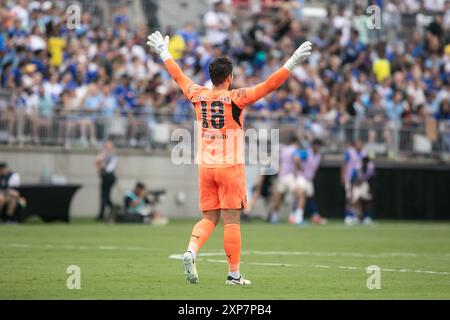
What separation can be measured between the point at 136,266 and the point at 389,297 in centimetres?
471

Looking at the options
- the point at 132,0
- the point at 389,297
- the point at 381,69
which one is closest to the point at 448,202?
the point at 381,69

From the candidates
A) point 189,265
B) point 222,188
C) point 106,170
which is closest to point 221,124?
point 222,188

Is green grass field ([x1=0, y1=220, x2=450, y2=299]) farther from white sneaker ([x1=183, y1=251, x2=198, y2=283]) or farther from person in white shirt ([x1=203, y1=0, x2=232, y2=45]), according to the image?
person in white shirt ([x1=203, y1=0, x2=232, y2=45])

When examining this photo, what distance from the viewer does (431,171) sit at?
34000 millimetres

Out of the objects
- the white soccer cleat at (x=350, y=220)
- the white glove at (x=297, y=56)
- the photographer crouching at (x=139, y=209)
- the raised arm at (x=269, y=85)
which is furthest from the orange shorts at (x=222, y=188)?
the white soccer cleat at (x=350, y=220)

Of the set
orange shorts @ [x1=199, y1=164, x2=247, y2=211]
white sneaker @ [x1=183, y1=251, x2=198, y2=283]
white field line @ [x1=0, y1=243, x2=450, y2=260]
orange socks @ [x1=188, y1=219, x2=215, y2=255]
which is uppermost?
orange shorts @ [x1=199, y1=164, x2=247, y2=211]

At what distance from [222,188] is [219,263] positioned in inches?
132

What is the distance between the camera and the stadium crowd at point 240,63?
30.8m

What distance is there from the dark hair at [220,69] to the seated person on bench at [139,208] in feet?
54.4

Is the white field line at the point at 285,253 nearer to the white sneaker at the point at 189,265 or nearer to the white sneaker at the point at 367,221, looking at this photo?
the white sneaker at the point at 189,265

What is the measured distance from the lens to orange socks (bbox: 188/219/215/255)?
12.9 metres

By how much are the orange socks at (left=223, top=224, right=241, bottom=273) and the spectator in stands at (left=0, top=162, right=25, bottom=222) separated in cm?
1517

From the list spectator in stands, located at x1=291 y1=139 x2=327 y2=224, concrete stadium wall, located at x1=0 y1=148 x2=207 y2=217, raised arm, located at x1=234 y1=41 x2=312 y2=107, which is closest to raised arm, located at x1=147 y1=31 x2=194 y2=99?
raised arm, located at x1=234 y1=41 x2=312 y2=107
